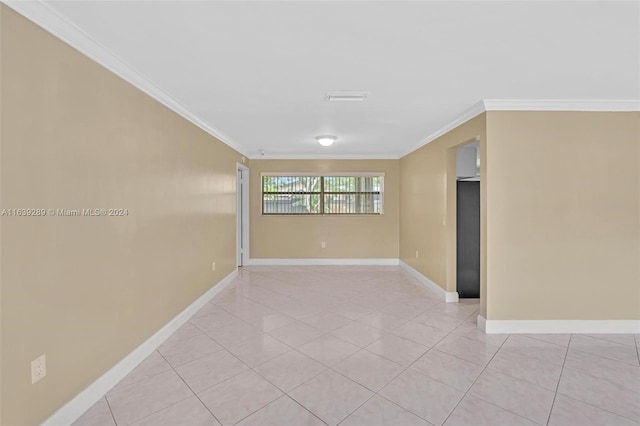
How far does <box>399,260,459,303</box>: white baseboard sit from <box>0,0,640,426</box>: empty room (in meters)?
0.04

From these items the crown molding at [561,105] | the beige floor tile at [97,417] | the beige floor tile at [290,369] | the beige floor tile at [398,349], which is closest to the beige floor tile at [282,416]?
the beige floor tile at [290,369]

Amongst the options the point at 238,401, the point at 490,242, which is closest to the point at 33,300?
the point at 238,401

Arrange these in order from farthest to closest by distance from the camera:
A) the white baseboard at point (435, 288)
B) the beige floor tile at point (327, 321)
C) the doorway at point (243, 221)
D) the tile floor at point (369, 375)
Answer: the doorway at point (243, 221)
the white baseboard at point (435, 288)
the beige floor tile at point (327, 321)
the tile floor at point (369, 375)

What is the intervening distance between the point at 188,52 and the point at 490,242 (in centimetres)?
319

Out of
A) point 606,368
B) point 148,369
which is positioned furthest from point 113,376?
point 606,368

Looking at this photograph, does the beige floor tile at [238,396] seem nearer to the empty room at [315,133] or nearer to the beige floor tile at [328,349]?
the empty room at [315,133]

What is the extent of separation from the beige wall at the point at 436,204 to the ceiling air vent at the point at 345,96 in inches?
52.9

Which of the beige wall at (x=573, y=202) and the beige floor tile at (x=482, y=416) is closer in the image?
the beige floor tile at (x=482, y=416)

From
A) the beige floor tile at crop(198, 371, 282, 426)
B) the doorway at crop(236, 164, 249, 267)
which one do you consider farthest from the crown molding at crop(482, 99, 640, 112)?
the doorway at crop(236, 164, 249, 267)

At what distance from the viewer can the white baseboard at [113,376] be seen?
173cm

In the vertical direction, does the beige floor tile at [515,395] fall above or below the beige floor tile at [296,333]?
below

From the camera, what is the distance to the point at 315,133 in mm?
4453

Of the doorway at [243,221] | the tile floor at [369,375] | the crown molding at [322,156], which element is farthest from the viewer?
the crown molding at [322,156]

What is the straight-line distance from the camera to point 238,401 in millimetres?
1979
